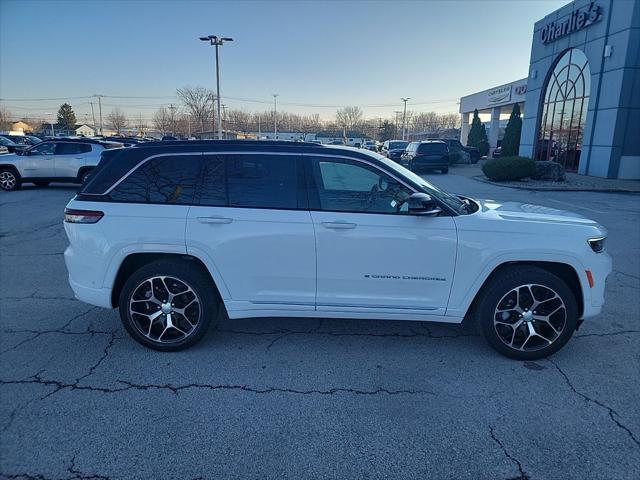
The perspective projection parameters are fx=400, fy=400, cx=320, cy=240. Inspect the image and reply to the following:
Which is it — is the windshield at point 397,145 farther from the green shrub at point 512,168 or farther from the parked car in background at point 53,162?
the parked car in background at point 53,162

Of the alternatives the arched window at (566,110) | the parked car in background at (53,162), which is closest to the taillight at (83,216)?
the parked car in background at (53,162)

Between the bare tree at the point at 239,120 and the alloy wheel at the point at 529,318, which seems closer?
the alloy wheel at the point at 529,318

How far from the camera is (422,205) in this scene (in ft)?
10.5

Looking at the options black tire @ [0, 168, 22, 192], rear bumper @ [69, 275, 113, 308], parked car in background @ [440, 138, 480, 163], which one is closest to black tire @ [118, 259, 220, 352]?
rear bumper @ [69, 275, 113, 308]

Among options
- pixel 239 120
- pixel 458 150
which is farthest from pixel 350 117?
pixel 458 150

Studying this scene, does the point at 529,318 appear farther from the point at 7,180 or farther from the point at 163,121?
the point at 163,121

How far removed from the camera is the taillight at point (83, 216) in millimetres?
3410

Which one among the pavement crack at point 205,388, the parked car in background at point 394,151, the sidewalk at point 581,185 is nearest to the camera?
the pavement crack at point 205,388

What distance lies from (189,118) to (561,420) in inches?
2897

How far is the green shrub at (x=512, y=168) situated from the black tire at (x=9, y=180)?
1925 centimetres

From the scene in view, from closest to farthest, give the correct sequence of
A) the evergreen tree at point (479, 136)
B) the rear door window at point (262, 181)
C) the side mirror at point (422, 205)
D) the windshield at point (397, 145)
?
the side mirror at point (422, 205), the rear door window at point (262, 181), the windshield at point (397, 145), the evergreen tree at point (479, 136)

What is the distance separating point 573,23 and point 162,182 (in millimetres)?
25678

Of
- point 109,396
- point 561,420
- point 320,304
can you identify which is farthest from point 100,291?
→ point 561,420

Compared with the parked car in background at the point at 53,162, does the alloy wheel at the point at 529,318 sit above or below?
below
